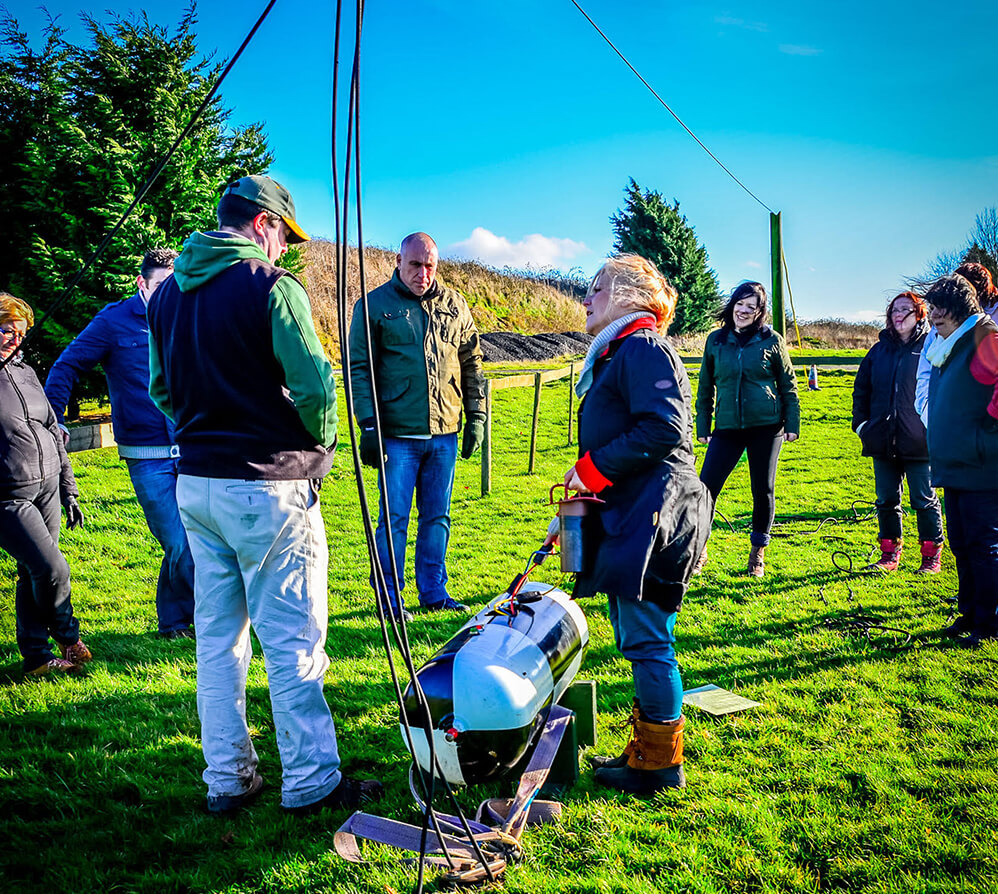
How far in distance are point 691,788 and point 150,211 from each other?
451 inches

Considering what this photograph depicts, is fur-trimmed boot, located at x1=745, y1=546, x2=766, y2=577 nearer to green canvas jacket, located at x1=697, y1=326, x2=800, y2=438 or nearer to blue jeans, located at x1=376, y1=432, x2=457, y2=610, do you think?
green canvas jacket, located at x1=697, y1=326, x2=800, y2=438

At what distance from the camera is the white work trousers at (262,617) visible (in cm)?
270

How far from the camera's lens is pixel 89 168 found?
10.7 m

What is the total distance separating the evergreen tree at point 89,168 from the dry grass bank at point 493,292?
1239 cm

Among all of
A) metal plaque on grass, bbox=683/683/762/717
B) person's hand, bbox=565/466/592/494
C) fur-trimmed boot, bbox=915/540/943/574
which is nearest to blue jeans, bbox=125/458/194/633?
person's hand, bbox=565/466/592/494

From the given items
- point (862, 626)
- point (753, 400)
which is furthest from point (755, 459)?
point (862, 626)

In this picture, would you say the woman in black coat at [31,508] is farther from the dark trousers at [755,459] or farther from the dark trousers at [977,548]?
the dark trousers at [977,548]

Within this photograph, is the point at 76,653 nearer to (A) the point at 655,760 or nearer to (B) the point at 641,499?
(A) the point at 655,760

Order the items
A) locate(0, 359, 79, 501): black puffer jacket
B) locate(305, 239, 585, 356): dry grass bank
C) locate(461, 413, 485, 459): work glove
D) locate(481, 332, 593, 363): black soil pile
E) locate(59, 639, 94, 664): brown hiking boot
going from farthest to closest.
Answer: locate(305, 239, 585, 356): dry grass bank < locate(481, 332, 593, 363): black soil pile < locate(461, 413, 485, 459): work glove < locate(59, 639, 94, 664): brown hiking boot < locate(0, 359, 79, 501): black puffer jacket

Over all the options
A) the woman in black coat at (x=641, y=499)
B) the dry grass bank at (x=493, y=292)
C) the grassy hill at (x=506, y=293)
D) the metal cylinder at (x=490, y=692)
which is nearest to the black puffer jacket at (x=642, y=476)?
the woman in black coat at (x=641, y=499)

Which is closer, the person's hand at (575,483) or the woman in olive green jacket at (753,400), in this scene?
the person's hand at (575,483)

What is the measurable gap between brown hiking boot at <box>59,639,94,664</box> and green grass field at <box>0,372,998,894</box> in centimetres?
11

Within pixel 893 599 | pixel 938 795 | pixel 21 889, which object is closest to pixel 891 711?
pixel 938 795

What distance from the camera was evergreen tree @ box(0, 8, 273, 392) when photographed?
10875mm
